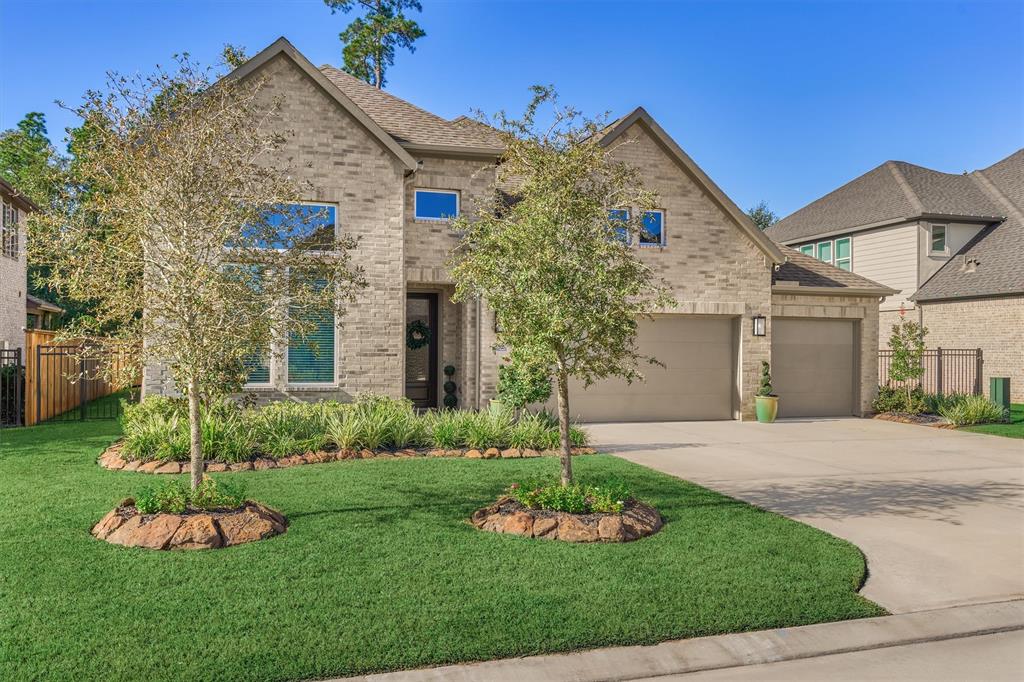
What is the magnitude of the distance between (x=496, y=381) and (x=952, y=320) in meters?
16.7

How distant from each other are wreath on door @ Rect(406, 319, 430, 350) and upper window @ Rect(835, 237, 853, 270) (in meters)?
17.4

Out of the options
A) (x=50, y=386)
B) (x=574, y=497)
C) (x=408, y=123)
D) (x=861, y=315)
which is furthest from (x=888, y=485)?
(x=50, y=386)

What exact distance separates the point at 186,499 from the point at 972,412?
16.8m

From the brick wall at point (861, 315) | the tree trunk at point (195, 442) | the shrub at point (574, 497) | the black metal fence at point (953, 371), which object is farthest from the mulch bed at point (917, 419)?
the tree trunk at point (195, 442)

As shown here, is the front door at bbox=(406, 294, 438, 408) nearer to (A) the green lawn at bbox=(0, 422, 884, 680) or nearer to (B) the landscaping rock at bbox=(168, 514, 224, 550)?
(A) the green lawn at bbox=(0, 422, 884, 680)

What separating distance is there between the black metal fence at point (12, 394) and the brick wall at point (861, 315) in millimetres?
16222

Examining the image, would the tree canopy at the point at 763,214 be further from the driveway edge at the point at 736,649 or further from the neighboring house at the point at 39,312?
the driveway edge at the point at 736,649

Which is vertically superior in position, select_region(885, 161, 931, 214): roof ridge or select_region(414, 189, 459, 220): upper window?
select_region(885, 161, 931, 214): roof ridge

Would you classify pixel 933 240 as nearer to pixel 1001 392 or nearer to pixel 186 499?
pixel 1001 392

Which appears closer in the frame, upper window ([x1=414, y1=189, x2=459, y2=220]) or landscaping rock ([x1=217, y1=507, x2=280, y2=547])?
landscaping rock ([x1=217, y1=507, x2=280, y2=547])

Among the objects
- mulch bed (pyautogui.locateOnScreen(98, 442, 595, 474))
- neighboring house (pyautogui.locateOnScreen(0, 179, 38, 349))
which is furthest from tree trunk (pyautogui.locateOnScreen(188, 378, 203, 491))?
neighboring house (pyautogui.locateOnScreen(0, 179, 38, 349))

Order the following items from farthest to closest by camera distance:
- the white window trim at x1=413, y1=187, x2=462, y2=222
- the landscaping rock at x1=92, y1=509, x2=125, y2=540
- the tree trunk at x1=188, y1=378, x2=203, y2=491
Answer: the white window trim at x1=413, y1=187, x2=462, y2=222
the tree trunk at x1=188, y1=378, x2=203, y2=491
the landscaping rock at x1=92, y1=509, x2=125, y2=540

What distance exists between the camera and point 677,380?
17.6 m

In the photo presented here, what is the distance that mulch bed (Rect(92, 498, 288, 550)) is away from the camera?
20.9ft
